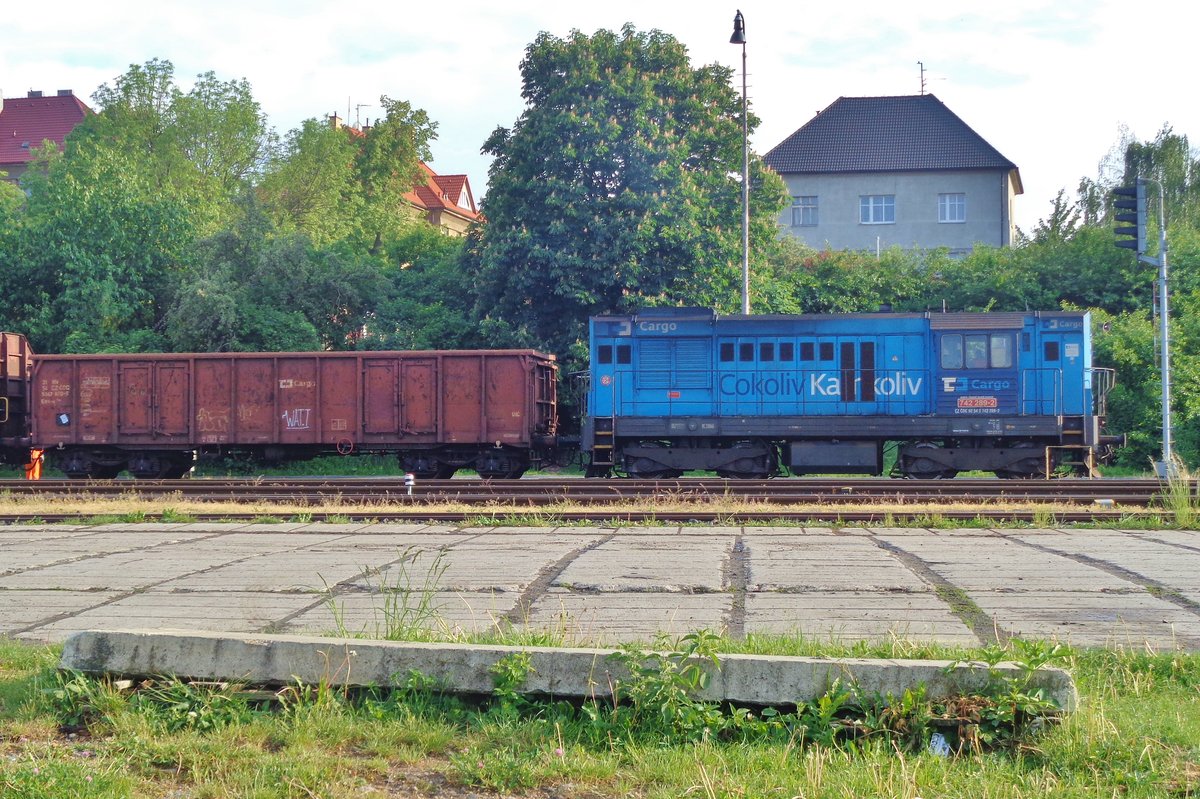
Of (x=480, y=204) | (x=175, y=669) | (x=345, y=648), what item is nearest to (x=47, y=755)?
(x=175, y=669)

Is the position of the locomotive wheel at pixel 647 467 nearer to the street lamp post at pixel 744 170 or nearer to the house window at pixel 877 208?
the street lamp post at pixel 744 170

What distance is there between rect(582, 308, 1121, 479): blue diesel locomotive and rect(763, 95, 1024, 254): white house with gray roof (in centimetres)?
2730

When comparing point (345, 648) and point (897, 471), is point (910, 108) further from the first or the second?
point (345, 648)

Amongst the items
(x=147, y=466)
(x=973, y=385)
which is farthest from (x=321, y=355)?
(x=973, y=385)

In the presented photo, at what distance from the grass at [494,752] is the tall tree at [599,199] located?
22.4 m

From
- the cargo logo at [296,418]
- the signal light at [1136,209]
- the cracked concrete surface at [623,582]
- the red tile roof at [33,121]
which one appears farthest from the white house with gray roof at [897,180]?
the red tile roof at [33,121]

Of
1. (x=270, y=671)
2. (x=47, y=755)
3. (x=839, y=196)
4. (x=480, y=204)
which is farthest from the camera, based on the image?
(x=839, y=196)

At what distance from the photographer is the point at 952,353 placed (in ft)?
66.3

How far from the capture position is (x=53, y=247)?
30.9 m

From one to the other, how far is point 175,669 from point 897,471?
17.9 metres

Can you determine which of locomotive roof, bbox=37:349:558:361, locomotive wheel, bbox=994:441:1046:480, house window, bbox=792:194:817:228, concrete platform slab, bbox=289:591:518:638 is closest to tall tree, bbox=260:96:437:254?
locomotive roof, bbox=37:349:558:361

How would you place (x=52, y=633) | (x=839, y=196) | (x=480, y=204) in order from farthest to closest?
(x=839, y=196)
(x=480, y=204)
(x=52, y=633)

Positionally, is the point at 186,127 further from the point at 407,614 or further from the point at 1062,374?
the point at 407,614

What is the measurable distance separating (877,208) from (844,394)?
1198 inches
